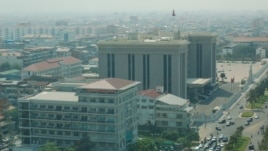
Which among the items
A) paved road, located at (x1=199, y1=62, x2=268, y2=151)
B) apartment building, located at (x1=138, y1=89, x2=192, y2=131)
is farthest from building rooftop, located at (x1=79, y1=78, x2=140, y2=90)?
paved road, located at (x1=199, y1=62, x2=268, y2=151)

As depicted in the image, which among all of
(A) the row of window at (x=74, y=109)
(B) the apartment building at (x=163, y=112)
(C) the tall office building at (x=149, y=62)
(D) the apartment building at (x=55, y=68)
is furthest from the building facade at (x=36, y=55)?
(A) the row of window at (x=74, y=109)

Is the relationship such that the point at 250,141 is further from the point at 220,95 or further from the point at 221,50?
the point at 221,50

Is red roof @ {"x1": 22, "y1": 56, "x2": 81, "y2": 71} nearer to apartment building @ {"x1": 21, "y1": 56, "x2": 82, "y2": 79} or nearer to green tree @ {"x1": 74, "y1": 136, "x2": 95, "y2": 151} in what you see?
apartment building @ {"x1": 21, "y1": 56, "x2": 82, "y2": 79}

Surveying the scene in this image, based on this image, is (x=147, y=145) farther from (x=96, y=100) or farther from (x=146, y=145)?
(x=96, y=100)

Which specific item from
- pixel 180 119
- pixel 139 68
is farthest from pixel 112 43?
pixel 180 119

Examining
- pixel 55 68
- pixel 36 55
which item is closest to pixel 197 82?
pixel 55 68

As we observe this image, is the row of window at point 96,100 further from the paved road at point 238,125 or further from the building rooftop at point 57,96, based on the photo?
the paved road at point 238,125
